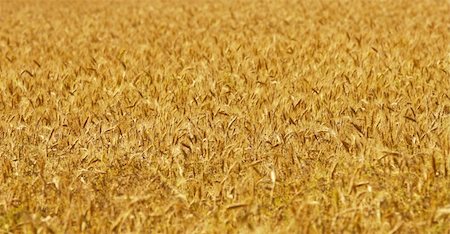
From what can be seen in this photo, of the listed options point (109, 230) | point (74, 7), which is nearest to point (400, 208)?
point (109, 230)

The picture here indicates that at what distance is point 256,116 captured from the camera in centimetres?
468

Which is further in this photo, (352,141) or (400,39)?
(400,39)

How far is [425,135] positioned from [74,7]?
13.1m

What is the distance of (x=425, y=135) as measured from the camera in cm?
399

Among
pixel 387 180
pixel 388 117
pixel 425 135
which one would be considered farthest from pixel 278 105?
pixel 387 180

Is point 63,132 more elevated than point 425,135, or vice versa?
point 425,135

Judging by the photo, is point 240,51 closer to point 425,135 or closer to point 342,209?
point 425,135

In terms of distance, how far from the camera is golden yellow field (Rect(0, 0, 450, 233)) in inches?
121

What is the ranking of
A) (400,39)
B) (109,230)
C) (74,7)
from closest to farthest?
(109,230), (400,39), (74,7)

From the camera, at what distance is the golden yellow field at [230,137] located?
121 inches

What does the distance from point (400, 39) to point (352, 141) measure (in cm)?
450

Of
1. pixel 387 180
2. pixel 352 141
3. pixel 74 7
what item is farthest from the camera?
pixel 74 7

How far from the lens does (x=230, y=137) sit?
4207mm

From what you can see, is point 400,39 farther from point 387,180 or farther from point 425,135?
point 387,180
